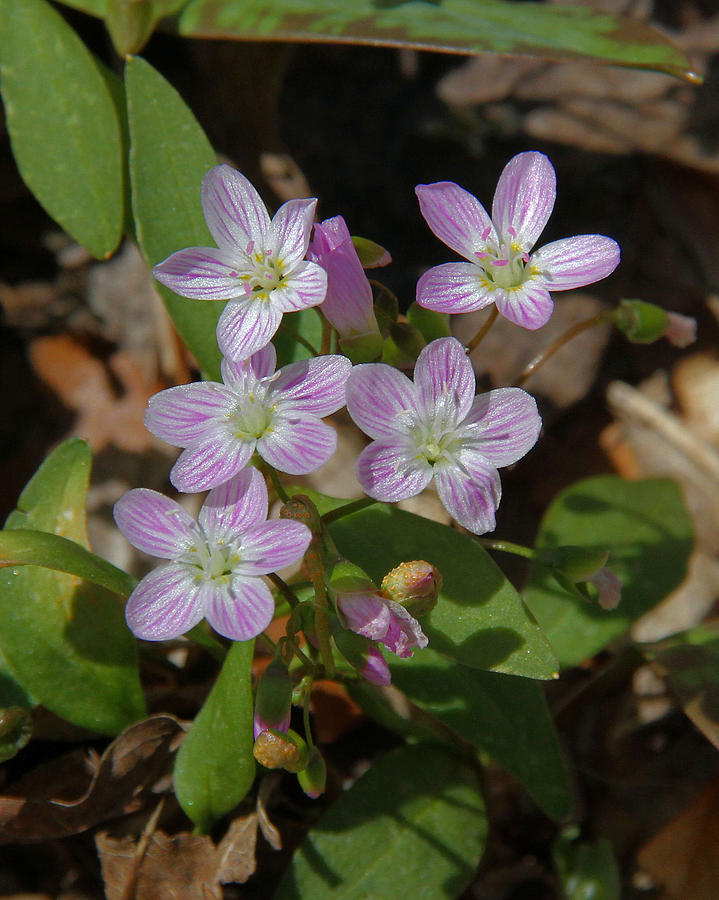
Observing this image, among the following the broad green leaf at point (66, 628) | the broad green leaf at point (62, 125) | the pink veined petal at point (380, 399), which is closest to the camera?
the pink veined petal at point (380, 399)

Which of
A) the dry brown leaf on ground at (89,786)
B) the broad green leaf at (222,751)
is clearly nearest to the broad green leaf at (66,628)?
the dry brown leaf on ground at (89,786)

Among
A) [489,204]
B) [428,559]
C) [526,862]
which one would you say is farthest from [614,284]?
[526,862]

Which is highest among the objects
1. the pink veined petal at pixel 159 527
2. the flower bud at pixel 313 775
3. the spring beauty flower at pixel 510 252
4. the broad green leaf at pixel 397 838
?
the spring beauty flower at pixel 510 252

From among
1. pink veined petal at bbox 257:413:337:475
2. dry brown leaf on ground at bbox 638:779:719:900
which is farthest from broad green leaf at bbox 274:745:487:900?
pink veined petal at bbox 257:413:337:475

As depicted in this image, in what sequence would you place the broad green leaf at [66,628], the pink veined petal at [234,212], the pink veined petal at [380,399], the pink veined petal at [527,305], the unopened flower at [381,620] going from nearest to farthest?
the unopened flower at [381,620] < the pink veined petal at [380,399] < the pink veined petal at [527,305] < the pink veined petal at [234,212] < the broad green leaf at [66,628]

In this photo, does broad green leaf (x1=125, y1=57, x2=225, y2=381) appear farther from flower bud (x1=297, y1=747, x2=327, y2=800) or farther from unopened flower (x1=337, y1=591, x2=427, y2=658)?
flower bud (x1=297, y1=747, x2=327, y2=800)

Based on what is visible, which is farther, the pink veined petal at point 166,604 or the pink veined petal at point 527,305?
the pink veined petal at point 527,305

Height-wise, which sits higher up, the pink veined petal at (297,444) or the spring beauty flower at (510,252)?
the spring beauty flower at (510,252)

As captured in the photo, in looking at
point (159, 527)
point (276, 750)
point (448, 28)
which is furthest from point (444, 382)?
point (448, 28)

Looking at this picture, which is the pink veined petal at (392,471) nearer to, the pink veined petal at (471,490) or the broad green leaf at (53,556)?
the pink veined petal at (471,490)
